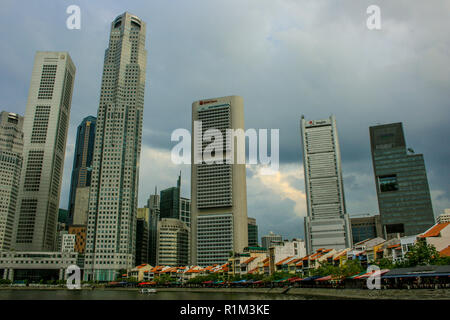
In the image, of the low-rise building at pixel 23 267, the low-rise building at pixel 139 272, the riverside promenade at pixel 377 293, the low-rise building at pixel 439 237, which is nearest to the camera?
the riverside promenade at pixel 377 293

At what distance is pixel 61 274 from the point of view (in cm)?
19938

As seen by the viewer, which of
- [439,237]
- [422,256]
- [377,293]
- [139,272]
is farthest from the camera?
[139,272]

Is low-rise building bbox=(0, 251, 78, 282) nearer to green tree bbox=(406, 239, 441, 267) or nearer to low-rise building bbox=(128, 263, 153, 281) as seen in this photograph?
low-rise building bbox=(128, 263, 153, 281)

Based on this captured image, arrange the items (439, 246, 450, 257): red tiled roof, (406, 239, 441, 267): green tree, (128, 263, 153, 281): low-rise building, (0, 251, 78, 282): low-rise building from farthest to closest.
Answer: (0, 251, 78, 282): low-rise building
(128, 263, 153, 281): low-rise building
(439, 246, 450, 257): red tiled roof
(406, 239, 441, 267): green tree

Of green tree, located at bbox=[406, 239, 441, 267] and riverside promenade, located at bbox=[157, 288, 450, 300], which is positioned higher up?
green tree, located at bbox=[406, 239, 441, 267]

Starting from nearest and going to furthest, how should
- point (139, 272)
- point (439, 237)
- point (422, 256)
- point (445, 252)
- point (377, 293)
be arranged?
point (377, 293), point (422, 256), point (445, 252), point (439, 237), point (139, 272)

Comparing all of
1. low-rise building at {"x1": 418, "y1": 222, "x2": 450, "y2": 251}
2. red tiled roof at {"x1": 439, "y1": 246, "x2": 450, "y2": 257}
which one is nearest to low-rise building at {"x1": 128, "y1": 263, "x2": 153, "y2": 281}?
low-rise building at {"x1": 418, "y1": 222, "x2": 450, "y2": 251}

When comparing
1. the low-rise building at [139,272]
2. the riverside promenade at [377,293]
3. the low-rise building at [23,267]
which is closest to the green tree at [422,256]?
the riverside promenade at [377,293]

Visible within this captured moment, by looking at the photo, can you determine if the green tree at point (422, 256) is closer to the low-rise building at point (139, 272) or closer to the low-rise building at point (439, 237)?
the low-rise building at point (439, 237)

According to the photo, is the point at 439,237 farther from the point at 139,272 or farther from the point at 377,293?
the point at 139,272

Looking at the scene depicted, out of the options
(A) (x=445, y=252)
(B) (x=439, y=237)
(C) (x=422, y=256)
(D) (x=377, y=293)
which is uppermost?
(B) (x=439, y=237)

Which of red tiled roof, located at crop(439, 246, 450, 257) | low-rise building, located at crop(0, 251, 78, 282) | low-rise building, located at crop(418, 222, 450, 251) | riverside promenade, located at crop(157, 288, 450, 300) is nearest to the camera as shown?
riverside promenade, located at crop(157, 288, 450, 300)

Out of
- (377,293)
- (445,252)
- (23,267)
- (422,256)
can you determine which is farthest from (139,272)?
(422,256)
